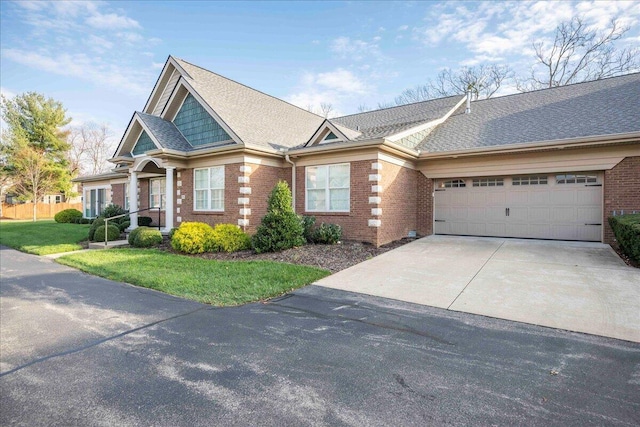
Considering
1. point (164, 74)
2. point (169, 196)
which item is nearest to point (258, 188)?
point (169, 196)

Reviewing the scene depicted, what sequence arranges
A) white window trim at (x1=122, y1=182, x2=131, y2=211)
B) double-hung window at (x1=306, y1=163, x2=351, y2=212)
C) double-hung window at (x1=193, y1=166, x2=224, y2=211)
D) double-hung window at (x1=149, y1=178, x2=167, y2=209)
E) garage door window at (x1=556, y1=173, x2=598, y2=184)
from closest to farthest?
garage door window at (x1=556, y1=173, x2=598, y2=184)
double-hung window at (x1=306, y1=163, x2=351, y2=212)
double-hung window at (x1=193, y1=166, x2=224, y2=211)
double-hung window at (x1=149, y1=178, x2=167, y2=209)
white window trim at (x1=122, y1=182, x2=131, y2=211)

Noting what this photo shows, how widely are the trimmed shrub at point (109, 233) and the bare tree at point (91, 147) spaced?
136 ft

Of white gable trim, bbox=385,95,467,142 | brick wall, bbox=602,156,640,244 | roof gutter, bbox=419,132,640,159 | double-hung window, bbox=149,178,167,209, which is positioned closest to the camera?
roof gutter, bbox=419,132,640,159

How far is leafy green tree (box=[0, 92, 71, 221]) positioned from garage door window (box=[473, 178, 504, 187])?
38.5 m

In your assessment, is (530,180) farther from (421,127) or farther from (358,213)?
(358,213)

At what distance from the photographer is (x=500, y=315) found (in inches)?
196

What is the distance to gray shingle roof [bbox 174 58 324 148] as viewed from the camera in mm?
13320

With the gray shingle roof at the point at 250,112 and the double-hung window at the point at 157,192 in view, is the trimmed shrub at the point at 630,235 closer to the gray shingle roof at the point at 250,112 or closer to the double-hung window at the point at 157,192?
the gray shingle roof at the point at 250,112

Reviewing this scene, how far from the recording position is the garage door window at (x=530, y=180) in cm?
1137

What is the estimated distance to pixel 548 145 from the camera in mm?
10445

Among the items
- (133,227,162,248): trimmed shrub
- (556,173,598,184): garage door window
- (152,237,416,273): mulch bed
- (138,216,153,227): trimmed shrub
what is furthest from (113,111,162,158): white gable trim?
(556,173,598,184): garage door window

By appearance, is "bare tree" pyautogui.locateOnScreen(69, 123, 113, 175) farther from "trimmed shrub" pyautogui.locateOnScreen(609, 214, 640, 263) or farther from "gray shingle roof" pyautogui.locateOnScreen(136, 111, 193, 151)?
"trimmed shrub" pyautogui.locateOnScreen(609, 214, 640, 263)

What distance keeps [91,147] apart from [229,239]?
4923 centimetres

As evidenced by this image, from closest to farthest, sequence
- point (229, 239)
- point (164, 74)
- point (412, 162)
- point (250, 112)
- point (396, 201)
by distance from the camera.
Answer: point (229, 239) → point (396, 201) → point (412, 162) → point (250, 112) → point (164, 74)
